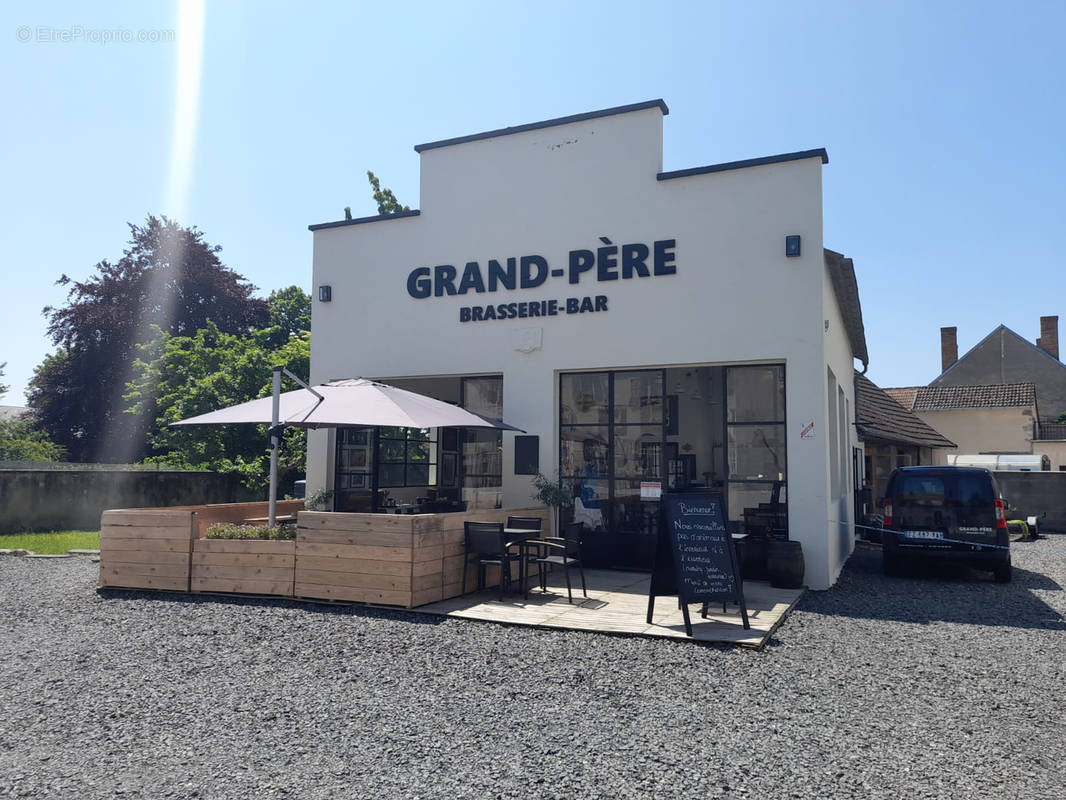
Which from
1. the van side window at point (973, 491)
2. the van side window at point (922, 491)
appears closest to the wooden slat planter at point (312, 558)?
the van side window at point (922, 491)

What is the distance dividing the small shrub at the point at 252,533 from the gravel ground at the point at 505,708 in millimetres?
876

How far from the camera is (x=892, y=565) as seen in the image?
34.7ft

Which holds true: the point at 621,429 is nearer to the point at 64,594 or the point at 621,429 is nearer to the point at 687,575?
the point at 687,575

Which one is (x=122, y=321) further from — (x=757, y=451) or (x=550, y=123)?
(x=757, y=451)

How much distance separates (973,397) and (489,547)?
3308 centimetres

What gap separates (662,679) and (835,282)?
24.5 feet

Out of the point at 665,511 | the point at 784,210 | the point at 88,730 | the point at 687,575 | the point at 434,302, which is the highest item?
the point at 784,210

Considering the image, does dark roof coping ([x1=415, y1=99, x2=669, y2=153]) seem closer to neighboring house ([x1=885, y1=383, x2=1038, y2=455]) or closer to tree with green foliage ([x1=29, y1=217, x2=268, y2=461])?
tree with green foliage ([x1=29, y1=217, x2=268, y2=461])

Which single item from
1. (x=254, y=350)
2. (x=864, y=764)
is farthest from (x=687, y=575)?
(x=254, y=350)

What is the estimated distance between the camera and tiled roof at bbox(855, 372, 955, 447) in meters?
16.9

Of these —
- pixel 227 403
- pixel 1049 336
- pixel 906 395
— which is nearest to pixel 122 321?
pixel 227 403

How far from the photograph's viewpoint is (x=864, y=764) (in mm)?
3834

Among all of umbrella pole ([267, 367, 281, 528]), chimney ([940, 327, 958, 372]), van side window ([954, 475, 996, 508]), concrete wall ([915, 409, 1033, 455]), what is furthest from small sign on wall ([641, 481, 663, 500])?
chimney ([940, 327, 958, 372])

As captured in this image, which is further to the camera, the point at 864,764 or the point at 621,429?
the point at 621,429
